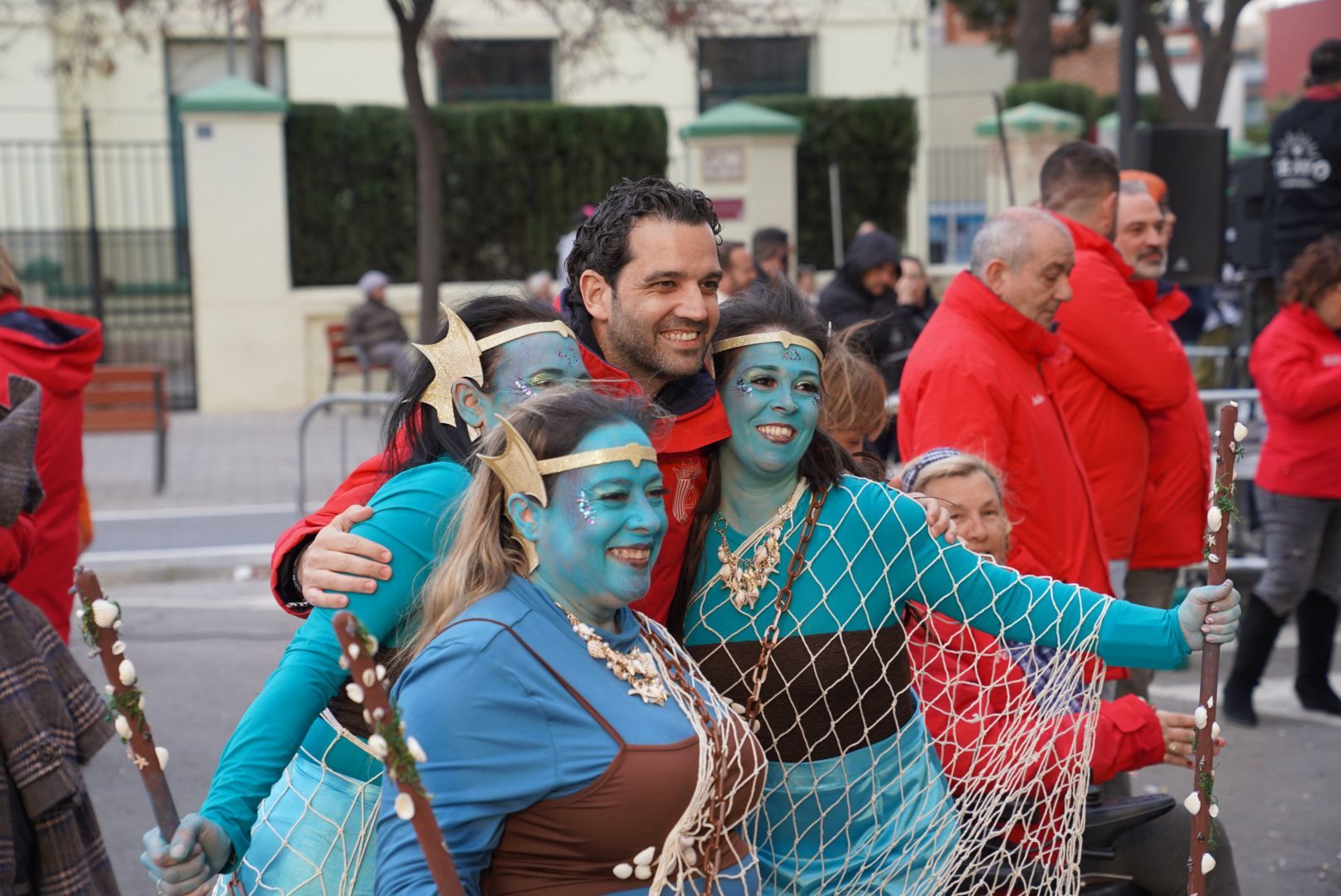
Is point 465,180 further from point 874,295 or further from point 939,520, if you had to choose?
point 939,520

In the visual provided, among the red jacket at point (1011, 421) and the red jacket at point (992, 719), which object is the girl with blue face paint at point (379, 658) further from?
the red jacket at point (1011, 421)

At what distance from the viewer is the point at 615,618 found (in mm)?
2555

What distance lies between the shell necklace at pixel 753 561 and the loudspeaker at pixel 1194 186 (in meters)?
6.56

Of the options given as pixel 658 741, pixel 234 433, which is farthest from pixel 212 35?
pixel 658 741

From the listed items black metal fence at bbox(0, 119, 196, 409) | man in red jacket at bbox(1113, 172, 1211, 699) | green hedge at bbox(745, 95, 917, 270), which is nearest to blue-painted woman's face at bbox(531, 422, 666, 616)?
man in red jacket at bbox(1113, 172, 1211, 699)

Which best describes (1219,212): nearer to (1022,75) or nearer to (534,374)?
(534,374)

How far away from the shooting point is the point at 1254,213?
1066 cm

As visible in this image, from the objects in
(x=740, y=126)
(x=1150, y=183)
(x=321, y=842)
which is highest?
(x=740, y=126)

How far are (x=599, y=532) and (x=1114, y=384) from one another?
3270 mm

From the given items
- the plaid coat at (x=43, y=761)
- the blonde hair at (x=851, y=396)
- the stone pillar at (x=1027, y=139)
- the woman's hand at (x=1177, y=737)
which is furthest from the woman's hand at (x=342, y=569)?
the stone pillar at (x=1027, y=139)

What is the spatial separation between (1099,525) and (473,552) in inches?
106

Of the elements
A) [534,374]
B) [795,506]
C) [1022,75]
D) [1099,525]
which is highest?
[1022,75]

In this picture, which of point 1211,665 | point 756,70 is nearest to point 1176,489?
point 1211,665

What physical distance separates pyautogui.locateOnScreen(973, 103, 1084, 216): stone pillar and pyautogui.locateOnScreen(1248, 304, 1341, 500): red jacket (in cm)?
1106
